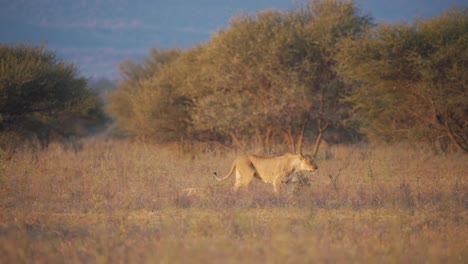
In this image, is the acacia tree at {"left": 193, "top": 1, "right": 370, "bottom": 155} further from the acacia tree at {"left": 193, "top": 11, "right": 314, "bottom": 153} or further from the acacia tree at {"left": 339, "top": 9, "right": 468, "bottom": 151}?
the acacia tree at {"left": 339, "top": 9, "right": 468, "bottom": 151}

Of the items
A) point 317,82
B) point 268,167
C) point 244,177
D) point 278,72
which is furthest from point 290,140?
point 244,177

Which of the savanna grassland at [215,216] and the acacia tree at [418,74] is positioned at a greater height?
the acacia tree at [418,74]

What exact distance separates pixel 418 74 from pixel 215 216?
10.8 meters

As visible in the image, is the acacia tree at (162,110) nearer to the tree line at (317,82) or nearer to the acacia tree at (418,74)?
the tree line at (317,82)

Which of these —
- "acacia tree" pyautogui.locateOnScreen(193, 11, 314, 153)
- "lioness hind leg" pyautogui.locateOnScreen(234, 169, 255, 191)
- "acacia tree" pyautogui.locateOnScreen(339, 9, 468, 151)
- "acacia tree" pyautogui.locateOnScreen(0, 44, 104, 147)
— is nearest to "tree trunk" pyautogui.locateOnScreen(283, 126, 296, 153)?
"acacia tree" pyautogui.locateOnScreen(193, 11, 314, 153)

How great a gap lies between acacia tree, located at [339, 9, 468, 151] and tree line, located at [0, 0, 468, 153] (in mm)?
38

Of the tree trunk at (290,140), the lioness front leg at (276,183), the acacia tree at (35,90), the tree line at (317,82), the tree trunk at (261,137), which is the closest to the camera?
the lioness front leg at (276,183)

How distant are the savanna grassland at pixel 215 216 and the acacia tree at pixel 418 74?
233cm

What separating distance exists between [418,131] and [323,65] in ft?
17.6

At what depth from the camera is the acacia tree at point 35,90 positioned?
19344 millimetres

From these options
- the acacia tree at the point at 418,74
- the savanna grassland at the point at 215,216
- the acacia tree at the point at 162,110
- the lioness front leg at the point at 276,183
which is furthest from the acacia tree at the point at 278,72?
the lioness front leg at the point at 276,183

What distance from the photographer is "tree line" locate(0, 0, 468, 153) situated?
1617cm

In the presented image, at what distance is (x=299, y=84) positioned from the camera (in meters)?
19.6

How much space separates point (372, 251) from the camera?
6359mm
